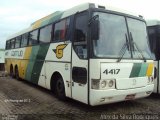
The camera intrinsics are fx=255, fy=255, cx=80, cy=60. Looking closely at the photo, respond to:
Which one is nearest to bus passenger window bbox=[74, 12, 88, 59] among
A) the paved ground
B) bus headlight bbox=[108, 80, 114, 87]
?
bus headlight bbox=[108, 80, 114, 87]

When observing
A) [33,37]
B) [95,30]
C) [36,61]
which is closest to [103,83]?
[95,30]

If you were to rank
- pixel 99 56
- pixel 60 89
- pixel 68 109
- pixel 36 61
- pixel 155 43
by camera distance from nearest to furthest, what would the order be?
pixel 99 56, pixel 68 109, pixel 60 89, pixel 155 43, pixel 36 61

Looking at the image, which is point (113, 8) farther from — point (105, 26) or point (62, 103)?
point (62, 103)

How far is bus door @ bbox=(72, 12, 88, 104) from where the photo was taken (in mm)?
6914

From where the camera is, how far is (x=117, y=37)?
7121mm

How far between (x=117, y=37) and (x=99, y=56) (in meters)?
0.91

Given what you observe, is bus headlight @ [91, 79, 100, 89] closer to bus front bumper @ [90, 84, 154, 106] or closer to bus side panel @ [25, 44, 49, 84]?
bus front bumper @ [90, 84, 154, 106]

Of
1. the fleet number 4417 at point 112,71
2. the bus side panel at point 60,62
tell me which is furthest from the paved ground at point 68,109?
the fleet number 4417 at point 112,71

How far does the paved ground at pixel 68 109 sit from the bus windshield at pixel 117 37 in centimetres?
159

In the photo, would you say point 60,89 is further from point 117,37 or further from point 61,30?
point 117,37

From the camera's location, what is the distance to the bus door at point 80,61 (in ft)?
22.7

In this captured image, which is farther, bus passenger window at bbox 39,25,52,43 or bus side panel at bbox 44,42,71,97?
bus passenger window at bbox 39,25,52,43

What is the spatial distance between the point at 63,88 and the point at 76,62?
147 cm

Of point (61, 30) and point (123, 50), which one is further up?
point (61, 30)
